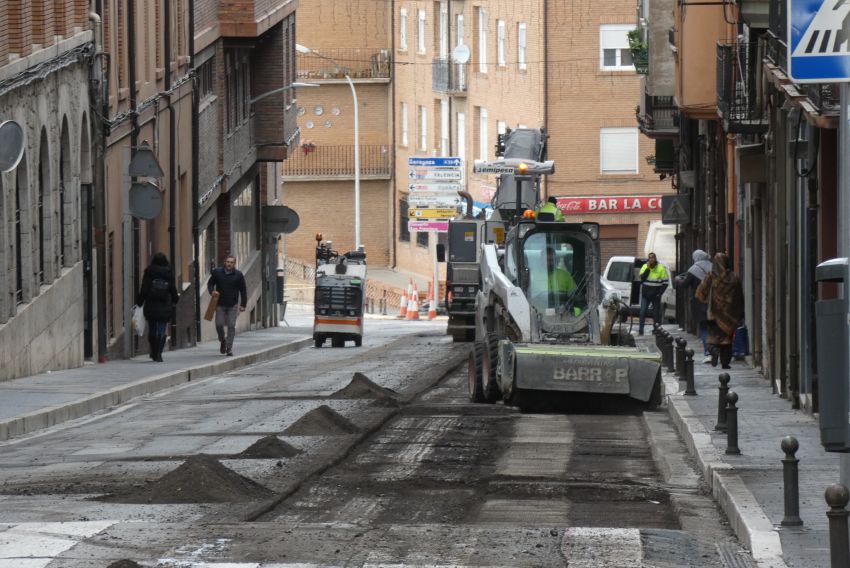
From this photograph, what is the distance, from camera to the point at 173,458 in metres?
15.8

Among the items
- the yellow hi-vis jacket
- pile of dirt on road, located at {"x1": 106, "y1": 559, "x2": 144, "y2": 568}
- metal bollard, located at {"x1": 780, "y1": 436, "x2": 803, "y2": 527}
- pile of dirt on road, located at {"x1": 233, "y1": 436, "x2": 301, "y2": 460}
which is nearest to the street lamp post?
the yellow hi-vis jacket

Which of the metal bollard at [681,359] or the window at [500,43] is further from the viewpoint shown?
the window at [500,43]

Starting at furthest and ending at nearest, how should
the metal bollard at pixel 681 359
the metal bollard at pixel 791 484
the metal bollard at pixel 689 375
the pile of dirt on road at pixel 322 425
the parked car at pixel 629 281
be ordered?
the parked car at pixel 629 281, the metal bollard at pixel 681 359, the metal bollard at pixel 689 375, the pile of dirt on road at pixel 322 425, the metal bollard at pixel 791 484

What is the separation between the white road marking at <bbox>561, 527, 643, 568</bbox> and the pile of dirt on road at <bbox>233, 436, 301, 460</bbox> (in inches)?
169

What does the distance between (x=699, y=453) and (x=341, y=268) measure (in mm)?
26778

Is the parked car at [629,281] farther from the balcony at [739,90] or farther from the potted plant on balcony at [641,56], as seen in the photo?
the balcony at [739,90]

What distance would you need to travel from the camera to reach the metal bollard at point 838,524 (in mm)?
9227

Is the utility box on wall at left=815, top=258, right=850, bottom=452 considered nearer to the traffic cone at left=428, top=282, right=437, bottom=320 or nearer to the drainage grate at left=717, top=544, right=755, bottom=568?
the drainage grate at left=717, top=544, right=755, bottom=568

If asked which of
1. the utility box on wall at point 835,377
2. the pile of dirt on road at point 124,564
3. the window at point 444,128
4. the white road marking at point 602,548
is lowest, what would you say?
the white road marking at point 602,548

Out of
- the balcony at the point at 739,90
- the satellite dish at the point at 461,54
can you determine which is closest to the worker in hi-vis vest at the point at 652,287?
the balcony at the point at 739,90

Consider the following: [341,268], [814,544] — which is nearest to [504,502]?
[814,544]

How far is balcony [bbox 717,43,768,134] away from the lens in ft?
83.8

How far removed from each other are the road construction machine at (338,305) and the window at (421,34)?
1455 inches

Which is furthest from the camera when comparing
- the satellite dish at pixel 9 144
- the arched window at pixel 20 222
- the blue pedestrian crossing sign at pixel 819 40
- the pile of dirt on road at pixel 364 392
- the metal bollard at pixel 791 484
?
the arched window at pixel 20 222
